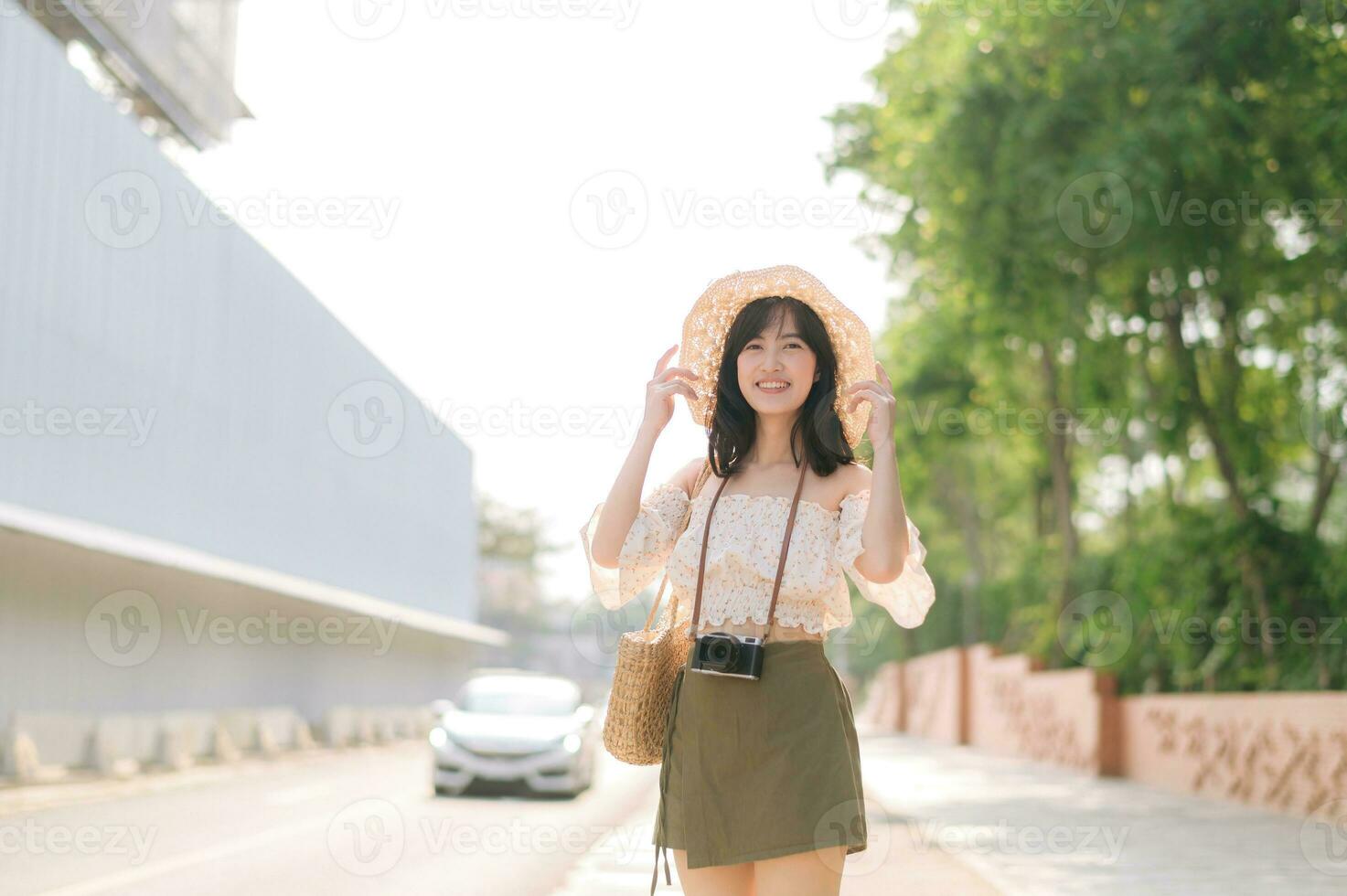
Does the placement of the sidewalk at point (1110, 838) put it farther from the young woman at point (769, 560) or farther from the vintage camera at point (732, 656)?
the vintage camera at point (732, 656)

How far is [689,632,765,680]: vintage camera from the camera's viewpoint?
129 inches

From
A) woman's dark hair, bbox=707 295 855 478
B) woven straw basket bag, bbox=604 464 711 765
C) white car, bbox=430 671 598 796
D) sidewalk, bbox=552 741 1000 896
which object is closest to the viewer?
woven straw basket bag, bbox=604 464 711 765

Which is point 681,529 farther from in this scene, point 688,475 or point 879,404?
point 879,404

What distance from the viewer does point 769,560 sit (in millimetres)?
3389

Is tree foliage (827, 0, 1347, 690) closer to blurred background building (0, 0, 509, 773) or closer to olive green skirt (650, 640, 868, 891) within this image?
blurred background building (0, 0, 509, 773)

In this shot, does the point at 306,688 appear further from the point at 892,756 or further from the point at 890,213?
the point at 890,213

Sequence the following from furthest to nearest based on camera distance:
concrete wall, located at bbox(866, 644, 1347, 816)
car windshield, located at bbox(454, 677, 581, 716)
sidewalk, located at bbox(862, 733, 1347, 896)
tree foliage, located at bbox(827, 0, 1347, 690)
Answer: car windshield, located at bbox(454, 677, 581, 716) < concrete wall, located at bbox(866, 644, 1347, 816) < tree foliage, located at bbox(827, 0, 1347, 690) < sidewalk, located at bbox(862, 733, 1347, 896)

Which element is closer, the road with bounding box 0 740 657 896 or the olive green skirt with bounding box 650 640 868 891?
the olive green skirt with bounding box 650 640 868 891

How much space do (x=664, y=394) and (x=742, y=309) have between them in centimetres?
34

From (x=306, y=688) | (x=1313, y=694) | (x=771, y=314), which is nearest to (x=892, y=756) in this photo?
(x=306, y=688)

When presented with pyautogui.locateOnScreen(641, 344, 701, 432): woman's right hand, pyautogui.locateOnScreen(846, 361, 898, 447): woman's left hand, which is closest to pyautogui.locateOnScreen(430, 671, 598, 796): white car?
pyautogui.locateOnScreen(641, 344, 701, 432): woman's right hand

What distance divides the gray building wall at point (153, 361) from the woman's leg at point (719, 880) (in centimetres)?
1646

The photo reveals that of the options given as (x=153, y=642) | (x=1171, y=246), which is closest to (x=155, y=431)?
(x=153, y=642)

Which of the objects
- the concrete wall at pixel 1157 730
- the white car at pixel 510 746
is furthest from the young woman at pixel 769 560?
the white car at pixel 510 746
